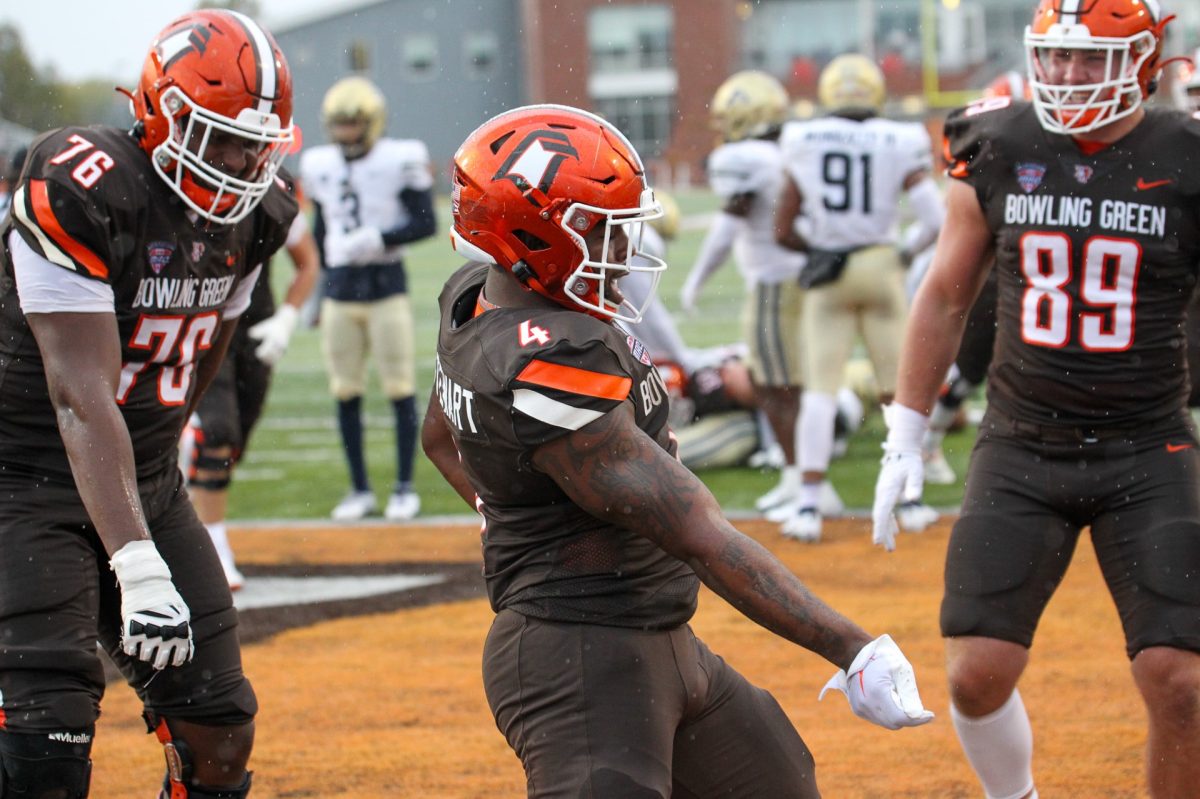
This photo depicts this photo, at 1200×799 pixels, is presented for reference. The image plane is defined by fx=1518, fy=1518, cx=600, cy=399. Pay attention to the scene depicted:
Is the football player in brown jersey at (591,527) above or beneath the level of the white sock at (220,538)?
above

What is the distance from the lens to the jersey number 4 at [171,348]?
3.35 m

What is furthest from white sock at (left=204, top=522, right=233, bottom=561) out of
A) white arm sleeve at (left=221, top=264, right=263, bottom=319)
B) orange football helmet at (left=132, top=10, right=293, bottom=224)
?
orange football helmet at (left=132, top=10, right=293, bottom=224)

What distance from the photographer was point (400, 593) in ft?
20.8

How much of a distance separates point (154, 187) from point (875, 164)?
182 inches

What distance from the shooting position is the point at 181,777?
338 centimetres

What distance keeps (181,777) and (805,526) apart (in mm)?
4133

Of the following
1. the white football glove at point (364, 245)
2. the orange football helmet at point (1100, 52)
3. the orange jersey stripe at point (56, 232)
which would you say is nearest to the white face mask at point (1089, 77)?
the orange football helmet at point (1100, 52)

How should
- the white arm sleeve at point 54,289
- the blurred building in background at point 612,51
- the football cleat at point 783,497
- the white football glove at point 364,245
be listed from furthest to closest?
1. the blurred building in background at point 612,51
2. the football cleat at point 783,497
3. the white football glove at point 364,245
4. the white arm sleeve at point 54,289

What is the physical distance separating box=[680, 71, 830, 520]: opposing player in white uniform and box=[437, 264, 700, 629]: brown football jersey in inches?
191

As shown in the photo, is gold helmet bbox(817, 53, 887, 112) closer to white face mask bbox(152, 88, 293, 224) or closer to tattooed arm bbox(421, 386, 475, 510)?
white face mask bbox(152, 88, 293, 224)

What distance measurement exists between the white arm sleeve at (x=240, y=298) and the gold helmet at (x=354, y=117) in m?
4.16

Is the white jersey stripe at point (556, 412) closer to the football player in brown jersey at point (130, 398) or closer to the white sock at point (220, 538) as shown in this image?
the football player in brown jersey at point (130, 398)

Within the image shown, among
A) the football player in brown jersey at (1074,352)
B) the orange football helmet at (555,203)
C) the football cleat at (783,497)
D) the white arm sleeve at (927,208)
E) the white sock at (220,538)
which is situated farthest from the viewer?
the football cleat at (783,497)

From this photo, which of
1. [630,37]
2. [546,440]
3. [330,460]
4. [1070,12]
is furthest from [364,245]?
[630,37]
